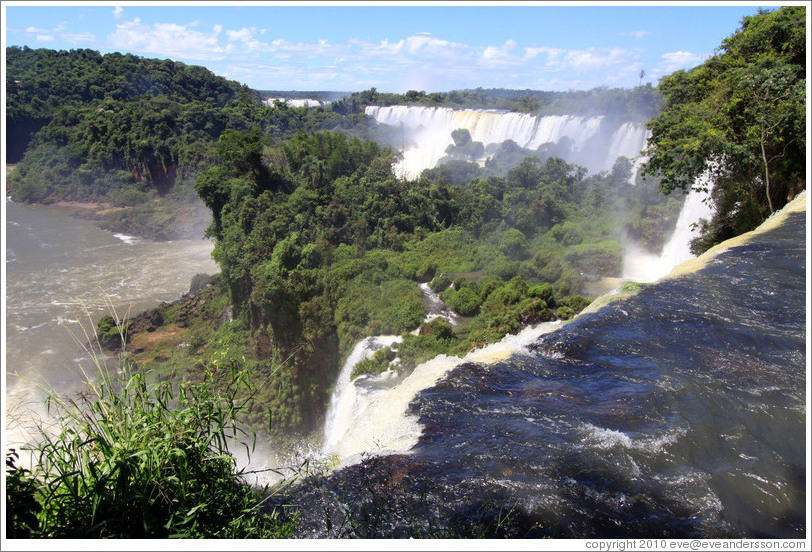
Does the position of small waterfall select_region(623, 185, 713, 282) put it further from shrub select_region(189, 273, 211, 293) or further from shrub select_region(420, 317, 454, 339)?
shrub select_region(189, 273, 211, 293)

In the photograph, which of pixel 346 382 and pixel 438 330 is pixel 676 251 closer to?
pixel 438 330

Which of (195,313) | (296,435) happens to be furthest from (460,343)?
(195,313)

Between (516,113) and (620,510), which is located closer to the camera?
(620,510)

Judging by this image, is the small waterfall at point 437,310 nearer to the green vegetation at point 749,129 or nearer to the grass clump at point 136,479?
the green vegetation at point 749,129

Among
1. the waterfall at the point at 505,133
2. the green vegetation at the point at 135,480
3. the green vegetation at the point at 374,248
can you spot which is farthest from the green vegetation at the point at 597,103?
the green vegetation at the point at 135,480

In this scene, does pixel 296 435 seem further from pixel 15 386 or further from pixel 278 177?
pixel 278 177

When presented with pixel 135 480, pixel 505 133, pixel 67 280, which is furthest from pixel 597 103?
pixel 135 480

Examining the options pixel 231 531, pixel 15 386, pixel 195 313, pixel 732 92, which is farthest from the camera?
pixel 195 313
